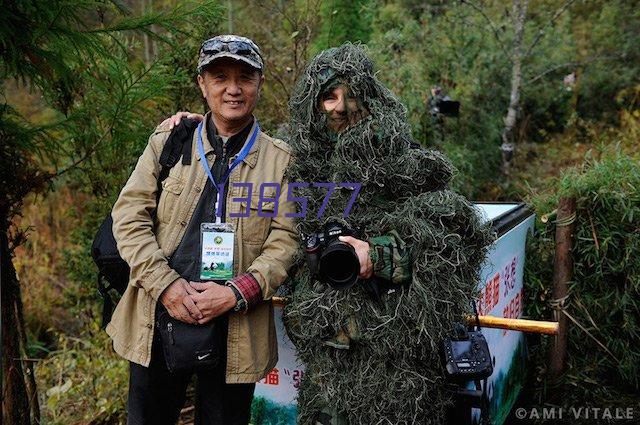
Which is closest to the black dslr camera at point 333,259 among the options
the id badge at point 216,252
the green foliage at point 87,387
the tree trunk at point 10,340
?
the id badge at point 216,252

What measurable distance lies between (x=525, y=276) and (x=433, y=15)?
7.24 m

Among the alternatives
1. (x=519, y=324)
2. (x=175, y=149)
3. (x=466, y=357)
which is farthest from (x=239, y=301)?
(x=519, y=324)

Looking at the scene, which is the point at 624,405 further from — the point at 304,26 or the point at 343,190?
the point at 304,26

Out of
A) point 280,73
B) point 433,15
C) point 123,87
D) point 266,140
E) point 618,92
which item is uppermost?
point 433,15

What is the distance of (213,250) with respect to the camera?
7.91 feet

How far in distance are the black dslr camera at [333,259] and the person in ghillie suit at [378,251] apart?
1.7 inches

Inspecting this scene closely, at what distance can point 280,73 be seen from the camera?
18.9ft

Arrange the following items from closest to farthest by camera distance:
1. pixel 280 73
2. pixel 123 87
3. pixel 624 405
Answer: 1. pixel 123 87
2. pixel 624 405
3. pixel 280 73

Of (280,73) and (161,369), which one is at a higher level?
(280,73)

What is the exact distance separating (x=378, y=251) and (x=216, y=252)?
62cm

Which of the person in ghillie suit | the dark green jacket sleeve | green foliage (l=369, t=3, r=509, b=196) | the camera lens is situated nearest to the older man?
the person in ghillie suit

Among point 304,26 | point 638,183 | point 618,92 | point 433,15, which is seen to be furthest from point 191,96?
point 618,92

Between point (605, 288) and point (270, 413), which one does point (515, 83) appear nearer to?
point (605, 288)

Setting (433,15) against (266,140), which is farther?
(433,15)
